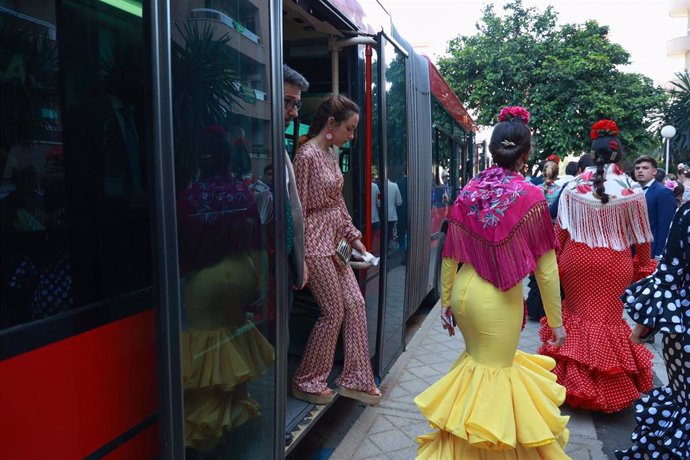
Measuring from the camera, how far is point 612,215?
4219 millimetres

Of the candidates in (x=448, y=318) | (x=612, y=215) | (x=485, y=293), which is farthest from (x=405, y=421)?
(x=612, y=215)

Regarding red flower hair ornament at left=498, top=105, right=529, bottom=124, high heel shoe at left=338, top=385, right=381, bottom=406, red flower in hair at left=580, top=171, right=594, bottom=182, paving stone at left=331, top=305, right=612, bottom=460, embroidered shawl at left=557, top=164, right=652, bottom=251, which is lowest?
paving stone at left=331, top=305, right=612, bottom=460

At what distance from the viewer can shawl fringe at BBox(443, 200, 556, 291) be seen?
2.90m

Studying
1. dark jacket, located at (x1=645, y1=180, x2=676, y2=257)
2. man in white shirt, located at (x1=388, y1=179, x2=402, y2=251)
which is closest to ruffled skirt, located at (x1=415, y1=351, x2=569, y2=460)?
man in white shirt, located at (x1=388, y1=179, x2=402, y2=251)

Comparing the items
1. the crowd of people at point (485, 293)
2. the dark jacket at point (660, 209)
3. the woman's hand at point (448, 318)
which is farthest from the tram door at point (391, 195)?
the dark jacket at point (660, 209)

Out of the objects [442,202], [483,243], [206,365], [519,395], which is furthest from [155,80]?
[442,202]

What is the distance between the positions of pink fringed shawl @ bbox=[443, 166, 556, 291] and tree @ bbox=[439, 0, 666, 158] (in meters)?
19.5

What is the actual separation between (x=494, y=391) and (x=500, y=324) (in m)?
0.33

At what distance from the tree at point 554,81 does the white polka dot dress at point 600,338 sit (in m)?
18.0

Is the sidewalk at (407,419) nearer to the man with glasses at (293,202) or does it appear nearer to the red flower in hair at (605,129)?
the man with glasses at (293,202)

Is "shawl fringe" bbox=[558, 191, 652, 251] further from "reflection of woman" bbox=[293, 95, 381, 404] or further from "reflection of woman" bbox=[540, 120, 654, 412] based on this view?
"reflection of woman" bbox=[293, 95, 381, 404]

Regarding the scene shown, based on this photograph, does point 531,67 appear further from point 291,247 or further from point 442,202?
point 291,247

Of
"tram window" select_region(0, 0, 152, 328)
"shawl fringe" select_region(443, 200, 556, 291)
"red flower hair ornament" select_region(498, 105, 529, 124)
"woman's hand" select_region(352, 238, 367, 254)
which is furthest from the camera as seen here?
"woman's hand" select_region(352, 238, 367, 254)

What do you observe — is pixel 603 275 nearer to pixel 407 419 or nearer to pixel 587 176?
pixel 587 176
